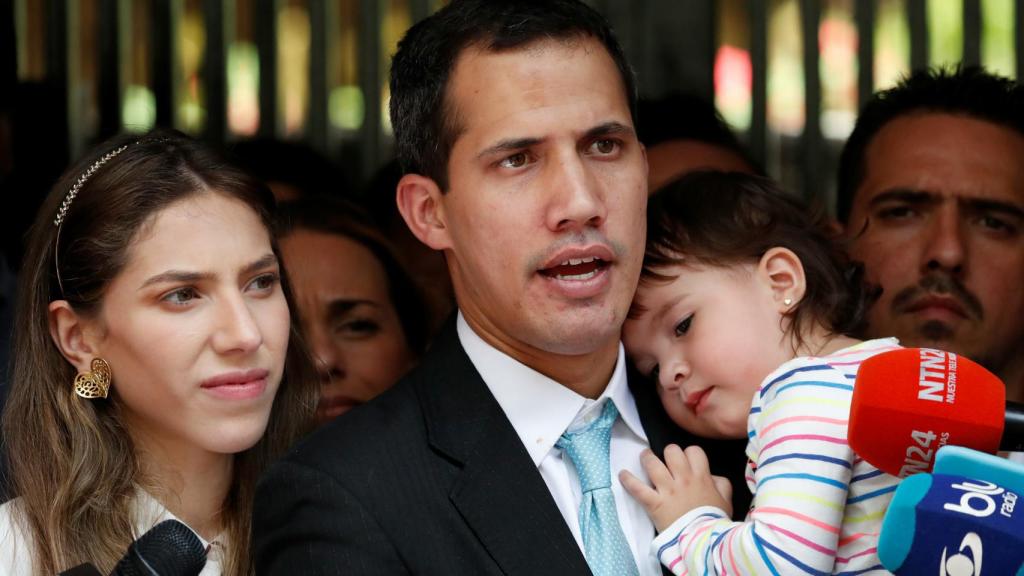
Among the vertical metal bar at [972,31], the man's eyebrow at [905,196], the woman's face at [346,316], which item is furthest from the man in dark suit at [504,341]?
the vertical metal bar at [972,31]

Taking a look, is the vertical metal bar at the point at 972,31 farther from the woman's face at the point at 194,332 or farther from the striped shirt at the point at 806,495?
the woman's face at the point at 194,332

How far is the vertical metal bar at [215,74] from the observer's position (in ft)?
16.2

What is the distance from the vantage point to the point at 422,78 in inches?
106

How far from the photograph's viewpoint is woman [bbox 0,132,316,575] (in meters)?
2.70

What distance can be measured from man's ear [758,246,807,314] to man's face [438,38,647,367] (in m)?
0.26

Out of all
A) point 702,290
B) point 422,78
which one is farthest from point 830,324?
point 422,78

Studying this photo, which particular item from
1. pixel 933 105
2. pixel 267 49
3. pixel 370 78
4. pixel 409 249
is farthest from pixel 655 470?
pixel 267 49

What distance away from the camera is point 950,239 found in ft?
12.0

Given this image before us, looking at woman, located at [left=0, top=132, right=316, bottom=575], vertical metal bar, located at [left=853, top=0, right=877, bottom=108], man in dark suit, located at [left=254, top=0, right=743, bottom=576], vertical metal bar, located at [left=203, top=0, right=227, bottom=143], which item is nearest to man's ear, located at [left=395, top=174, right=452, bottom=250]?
man in dark suit, located at [left=254, top=0, right=743, bottom=576]

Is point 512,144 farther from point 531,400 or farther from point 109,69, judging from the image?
point 109,69

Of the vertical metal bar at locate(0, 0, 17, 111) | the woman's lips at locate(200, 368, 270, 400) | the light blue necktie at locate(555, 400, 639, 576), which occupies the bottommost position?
the light blue necktie at locate(555, 400, 639, 576)

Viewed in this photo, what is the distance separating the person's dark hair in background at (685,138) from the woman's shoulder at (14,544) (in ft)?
6.14

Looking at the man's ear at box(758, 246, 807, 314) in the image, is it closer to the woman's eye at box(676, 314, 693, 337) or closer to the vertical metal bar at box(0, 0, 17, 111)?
the woman's eye at box(676, 314, 693, 337)

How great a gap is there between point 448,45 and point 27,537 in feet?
3.83
